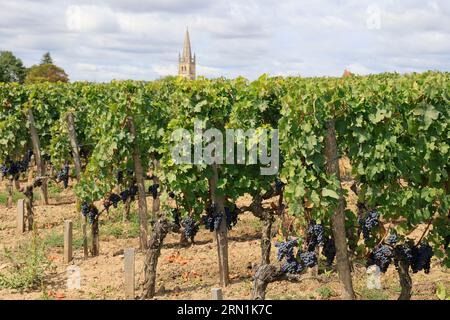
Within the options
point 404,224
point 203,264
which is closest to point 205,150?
point 203,264

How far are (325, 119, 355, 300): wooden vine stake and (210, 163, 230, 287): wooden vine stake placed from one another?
223 centimetres

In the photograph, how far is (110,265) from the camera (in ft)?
35.2

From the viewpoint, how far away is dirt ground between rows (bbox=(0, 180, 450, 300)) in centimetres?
898

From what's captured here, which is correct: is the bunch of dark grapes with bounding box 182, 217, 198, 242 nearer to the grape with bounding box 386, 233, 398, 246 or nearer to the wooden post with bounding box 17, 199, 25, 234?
the grape with bounding box 386, 233, 398, 246

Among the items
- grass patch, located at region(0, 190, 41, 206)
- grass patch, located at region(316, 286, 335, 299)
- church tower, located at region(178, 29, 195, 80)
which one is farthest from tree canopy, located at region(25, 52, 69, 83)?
church tower, located at region(178, 29, 195, 80)

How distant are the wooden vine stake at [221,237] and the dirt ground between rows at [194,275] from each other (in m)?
0.18

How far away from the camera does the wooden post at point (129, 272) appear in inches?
341

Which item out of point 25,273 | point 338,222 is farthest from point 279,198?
point 25,273

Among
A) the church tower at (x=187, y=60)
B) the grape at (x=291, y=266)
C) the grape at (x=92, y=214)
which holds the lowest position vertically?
the grape at (x=291, y=266)

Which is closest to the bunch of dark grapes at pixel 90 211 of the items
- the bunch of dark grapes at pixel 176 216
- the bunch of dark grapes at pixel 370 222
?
the bunch of dark grapes at pixel 176 216

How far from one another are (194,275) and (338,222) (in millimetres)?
3166

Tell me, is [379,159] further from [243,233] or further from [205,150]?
[243,233]

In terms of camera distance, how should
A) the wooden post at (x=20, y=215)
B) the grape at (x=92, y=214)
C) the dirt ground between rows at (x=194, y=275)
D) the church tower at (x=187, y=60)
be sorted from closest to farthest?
1. the dirt ground between rows at (x=194, y=275)
2. the grape at (x=92, y=214)
3. the wooden post at (x=20, y=215)
4. the church tower at (x=187, y=60)

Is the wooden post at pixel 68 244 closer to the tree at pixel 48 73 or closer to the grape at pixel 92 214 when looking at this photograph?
the grape at pixel 92 214
